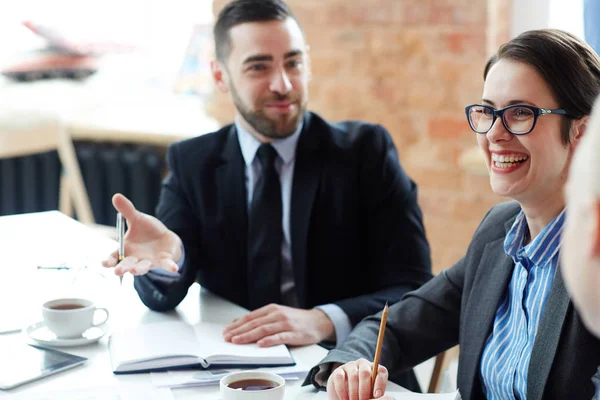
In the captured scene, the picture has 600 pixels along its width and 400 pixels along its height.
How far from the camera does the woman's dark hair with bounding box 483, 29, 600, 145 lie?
4.36ft

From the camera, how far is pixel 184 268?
1.88 m

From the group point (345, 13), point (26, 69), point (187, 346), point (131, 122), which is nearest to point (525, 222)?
point (187, 346)

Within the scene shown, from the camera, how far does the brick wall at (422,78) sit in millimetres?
2900

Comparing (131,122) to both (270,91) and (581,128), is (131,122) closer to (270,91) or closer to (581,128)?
(270,91)

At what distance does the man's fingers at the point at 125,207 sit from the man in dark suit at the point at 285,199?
21 centimetres

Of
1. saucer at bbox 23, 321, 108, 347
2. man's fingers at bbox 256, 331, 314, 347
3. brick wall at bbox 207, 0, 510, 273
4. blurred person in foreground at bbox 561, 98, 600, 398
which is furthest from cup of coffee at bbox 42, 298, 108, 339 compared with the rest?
brick wall at bbox 207, 0, 510, 273

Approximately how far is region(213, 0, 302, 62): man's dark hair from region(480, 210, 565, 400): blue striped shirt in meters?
0.88

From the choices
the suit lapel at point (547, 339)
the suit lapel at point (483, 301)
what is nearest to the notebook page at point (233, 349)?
the suit lapel at point (483, 301)

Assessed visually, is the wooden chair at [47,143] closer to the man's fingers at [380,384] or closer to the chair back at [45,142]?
the chair back at [45,142]

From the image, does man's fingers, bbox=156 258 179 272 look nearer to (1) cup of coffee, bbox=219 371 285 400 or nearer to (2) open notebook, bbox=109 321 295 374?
(2) open notebook, bbox=109 321 295 374

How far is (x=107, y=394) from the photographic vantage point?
133cm

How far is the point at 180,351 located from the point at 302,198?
64cm

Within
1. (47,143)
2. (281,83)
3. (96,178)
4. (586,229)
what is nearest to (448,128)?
(281,83)

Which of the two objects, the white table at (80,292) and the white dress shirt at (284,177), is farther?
the white dress shirt at (284,177)
